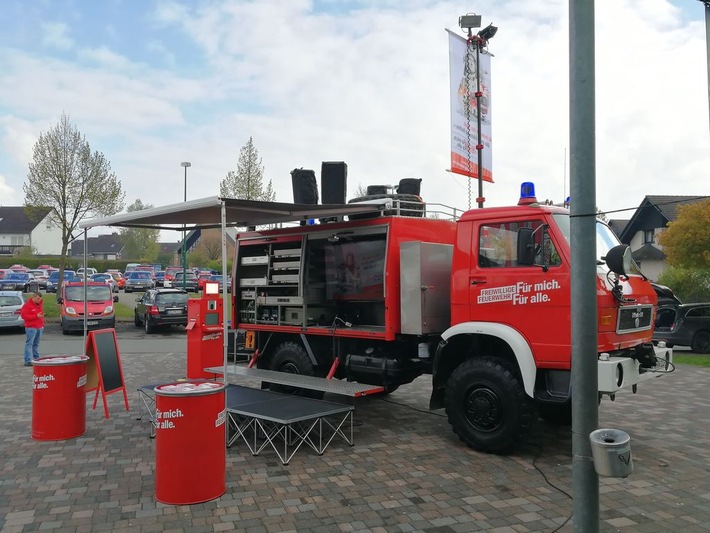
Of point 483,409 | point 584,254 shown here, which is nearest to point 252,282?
point 483,409

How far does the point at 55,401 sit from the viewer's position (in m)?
6.56

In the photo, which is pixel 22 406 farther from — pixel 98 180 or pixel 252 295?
pixel 98 180

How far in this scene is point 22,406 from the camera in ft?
27.4

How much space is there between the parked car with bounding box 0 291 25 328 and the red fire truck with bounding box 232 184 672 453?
14.1 metres

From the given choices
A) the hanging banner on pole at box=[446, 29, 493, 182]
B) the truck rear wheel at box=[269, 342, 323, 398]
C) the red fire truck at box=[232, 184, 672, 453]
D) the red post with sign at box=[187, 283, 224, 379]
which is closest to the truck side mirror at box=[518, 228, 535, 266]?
the red fire truck at box=[232, 184, 672, 453]

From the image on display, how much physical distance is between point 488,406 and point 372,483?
62.4 inches

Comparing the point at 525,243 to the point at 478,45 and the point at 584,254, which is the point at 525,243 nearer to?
the point at 584,254

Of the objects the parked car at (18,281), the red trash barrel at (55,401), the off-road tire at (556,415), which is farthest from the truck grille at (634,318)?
the parked car at (18,281)

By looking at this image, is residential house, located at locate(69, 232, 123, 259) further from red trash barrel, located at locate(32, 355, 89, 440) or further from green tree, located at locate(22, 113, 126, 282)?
red trash barrel, located at locate(32, 355, 89, 440)

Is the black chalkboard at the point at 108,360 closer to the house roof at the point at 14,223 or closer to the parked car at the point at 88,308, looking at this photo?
the parked car at the point at 88,308

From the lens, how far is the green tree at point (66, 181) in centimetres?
2364

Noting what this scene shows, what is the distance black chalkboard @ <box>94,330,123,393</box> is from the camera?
7.55 metres

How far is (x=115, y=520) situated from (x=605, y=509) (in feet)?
13.0

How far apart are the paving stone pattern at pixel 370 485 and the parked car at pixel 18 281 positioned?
36.8 meters
